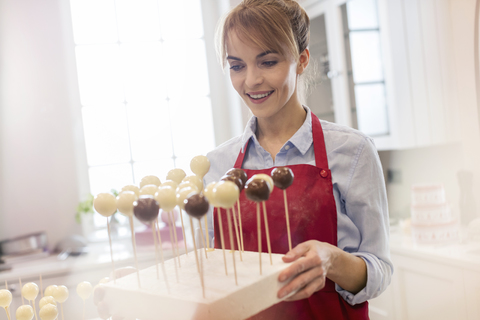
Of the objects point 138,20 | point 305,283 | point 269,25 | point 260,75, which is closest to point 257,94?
point 260,75

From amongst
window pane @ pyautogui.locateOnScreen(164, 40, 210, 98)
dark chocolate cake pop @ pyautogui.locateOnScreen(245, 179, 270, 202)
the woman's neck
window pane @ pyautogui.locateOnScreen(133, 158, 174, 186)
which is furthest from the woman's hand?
window pane @ pyautogui.locateOnScreen(164, 40, 210, 98)

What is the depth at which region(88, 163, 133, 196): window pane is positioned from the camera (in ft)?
8.82

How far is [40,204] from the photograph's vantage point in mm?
2498

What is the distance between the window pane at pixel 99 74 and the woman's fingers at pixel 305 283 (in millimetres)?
2243

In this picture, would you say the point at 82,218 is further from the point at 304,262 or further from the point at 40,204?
the point at 304,262

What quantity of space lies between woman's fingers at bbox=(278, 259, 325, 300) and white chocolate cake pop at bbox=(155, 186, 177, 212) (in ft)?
0.75

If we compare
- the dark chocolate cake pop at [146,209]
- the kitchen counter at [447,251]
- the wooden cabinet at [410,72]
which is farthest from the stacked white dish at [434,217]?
the dark chocolate cake pop at [146,209]

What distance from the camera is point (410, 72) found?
6.93 feet

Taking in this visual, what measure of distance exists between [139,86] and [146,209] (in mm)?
2199

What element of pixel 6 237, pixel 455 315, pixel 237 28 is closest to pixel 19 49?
pixel 6 237

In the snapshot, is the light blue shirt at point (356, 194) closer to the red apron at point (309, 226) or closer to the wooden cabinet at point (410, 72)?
the red apron at point (309, 226)

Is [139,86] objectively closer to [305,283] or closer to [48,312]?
[48,312]

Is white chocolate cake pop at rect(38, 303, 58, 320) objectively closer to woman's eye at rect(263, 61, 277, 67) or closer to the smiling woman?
the smiling woman

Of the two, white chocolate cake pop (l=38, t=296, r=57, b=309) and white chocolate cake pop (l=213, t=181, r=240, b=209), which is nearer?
white chocolate cake pop (l=213, t=181, r=240, b=209)
